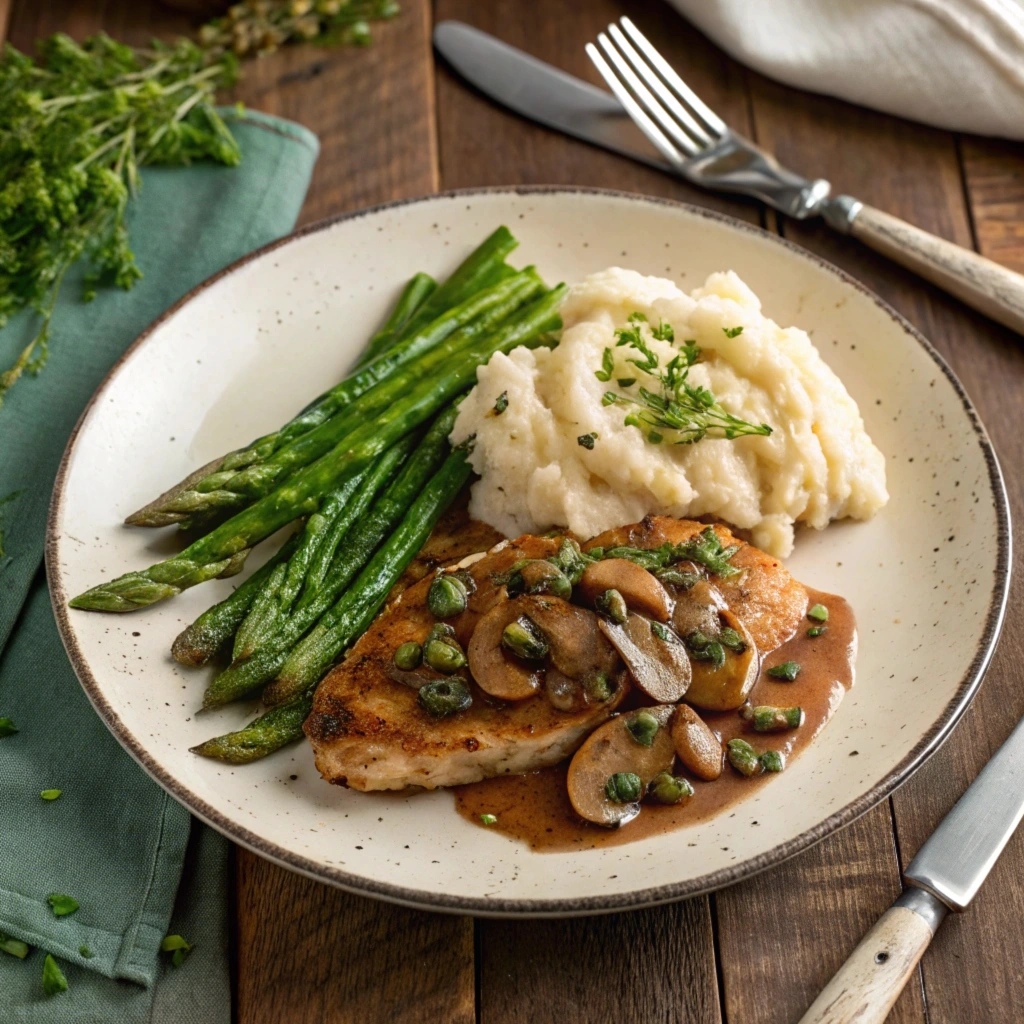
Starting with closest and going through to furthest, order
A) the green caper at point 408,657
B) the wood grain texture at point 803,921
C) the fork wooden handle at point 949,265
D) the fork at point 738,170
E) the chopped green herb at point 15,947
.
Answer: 1. the wood grain texture at point 803,921
2. the chopped green herb at point 15,947
3. the green caper at point 408,657
4. the fork wooden handle at point 949,265
5. the fork at point 738,170

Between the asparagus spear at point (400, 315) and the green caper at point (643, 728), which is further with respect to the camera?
the asparagus spear at point (400, 315)

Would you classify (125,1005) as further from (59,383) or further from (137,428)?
(59,383)

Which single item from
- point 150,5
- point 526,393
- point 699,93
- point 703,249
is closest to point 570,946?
point 526,393

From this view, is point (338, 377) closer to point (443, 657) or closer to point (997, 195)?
point (443, 657)

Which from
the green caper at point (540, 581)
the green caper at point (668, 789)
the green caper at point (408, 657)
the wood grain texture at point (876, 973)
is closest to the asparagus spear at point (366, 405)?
the green caper at point (408, 657)

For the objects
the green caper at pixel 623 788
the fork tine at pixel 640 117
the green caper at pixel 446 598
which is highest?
the fork tine at pixel 640 117

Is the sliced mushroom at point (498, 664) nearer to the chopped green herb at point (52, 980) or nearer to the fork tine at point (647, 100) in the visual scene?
the chopped green herb at point (52, 980)

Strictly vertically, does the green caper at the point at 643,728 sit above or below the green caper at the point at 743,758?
above

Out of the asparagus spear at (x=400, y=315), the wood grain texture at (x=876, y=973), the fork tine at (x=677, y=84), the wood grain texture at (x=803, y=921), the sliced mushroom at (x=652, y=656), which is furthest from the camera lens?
the fork tine at (x=677, y=84)

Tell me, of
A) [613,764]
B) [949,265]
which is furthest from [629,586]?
[949,265]
